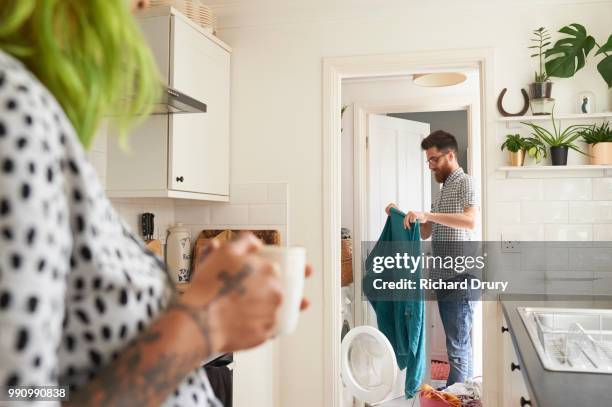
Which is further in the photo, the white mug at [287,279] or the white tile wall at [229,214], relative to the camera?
the white tile wall at [229,214]

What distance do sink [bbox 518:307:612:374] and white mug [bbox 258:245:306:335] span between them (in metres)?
1.09

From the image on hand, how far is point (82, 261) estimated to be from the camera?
0.47 m

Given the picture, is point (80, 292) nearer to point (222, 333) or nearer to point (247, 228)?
point (222, 333)

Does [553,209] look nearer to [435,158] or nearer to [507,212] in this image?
[507,212]

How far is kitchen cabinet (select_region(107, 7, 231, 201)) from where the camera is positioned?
2414 millimetres

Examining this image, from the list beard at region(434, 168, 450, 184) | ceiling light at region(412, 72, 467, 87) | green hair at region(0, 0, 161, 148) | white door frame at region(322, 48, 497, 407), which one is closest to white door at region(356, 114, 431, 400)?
beard at region(434, 168, 450, 184)

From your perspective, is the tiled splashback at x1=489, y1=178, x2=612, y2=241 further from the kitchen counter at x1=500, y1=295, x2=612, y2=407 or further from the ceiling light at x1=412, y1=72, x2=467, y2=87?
the ceiling light at x1=412, y1=72, x2=467, y2=87

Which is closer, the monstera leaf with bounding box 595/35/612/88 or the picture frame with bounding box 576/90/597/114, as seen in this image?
the monstera leaf with bounding box 595/35/612/88

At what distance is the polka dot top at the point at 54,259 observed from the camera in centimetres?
38

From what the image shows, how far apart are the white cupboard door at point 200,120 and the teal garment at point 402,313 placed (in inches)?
52.6

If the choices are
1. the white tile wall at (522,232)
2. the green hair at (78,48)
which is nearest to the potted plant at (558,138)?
the white tile wall at (522,232)

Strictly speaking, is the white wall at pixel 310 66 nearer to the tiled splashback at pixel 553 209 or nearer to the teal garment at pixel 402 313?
the tiled splashback at pixel 553 209

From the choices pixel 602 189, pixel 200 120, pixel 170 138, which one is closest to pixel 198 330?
pixel 170 138

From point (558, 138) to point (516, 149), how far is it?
0.21 meters
